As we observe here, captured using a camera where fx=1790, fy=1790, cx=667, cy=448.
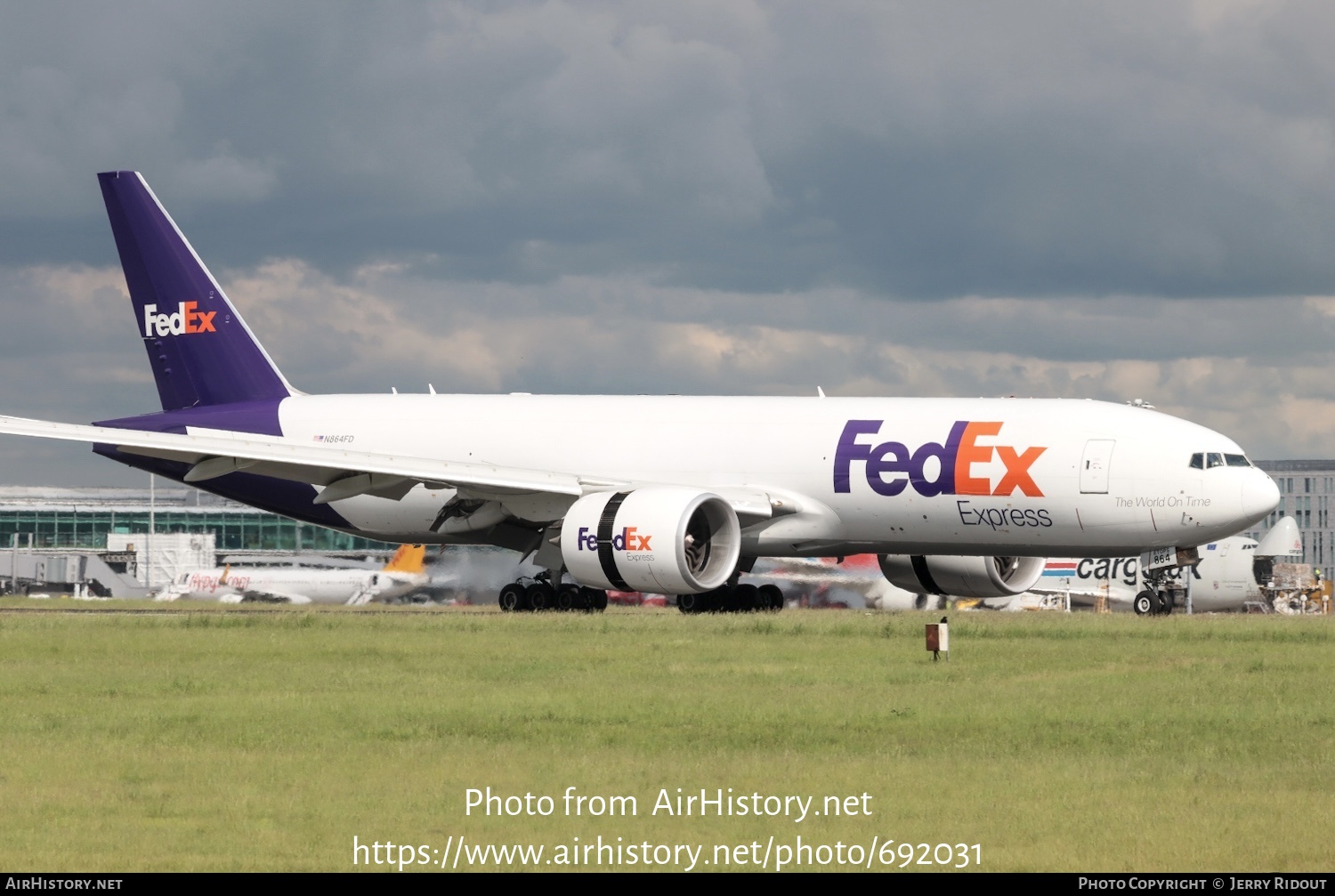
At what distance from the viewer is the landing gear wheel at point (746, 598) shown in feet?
124

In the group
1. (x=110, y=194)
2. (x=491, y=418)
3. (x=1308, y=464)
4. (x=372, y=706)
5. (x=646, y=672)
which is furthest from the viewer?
(x=1308, y=464)

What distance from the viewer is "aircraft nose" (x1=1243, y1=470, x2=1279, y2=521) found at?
31.1 meters

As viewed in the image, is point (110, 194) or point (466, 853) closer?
point (466, 853)

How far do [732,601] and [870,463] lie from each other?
5815mm

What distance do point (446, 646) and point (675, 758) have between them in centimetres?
1151

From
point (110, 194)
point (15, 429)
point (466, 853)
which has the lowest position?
point (466, 853)

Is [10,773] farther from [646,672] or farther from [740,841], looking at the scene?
[646,672]

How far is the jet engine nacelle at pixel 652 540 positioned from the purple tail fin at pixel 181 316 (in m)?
12.5

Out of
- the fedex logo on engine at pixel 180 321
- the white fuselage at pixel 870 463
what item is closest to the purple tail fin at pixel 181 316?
the fedex logo on engine at pixel 180 321

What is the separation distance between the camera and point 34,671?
22438 millimetres

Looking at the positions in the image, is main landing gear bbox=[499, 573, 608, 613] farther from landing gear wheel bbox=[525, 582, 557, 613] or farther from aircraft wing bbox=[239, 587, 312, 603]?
aircraft wing bbox=[239, 587, 312, 603]

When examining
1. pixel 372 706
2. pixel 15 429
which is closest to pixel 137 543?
pixel 15 429

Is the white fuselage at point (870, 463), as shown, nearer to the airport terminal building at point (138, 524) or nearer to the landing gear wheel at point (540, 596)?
the landing gear wheel at point (540, 596)

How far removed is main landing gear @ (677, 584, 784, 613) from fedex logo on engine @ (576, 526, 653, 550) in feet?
19.8
